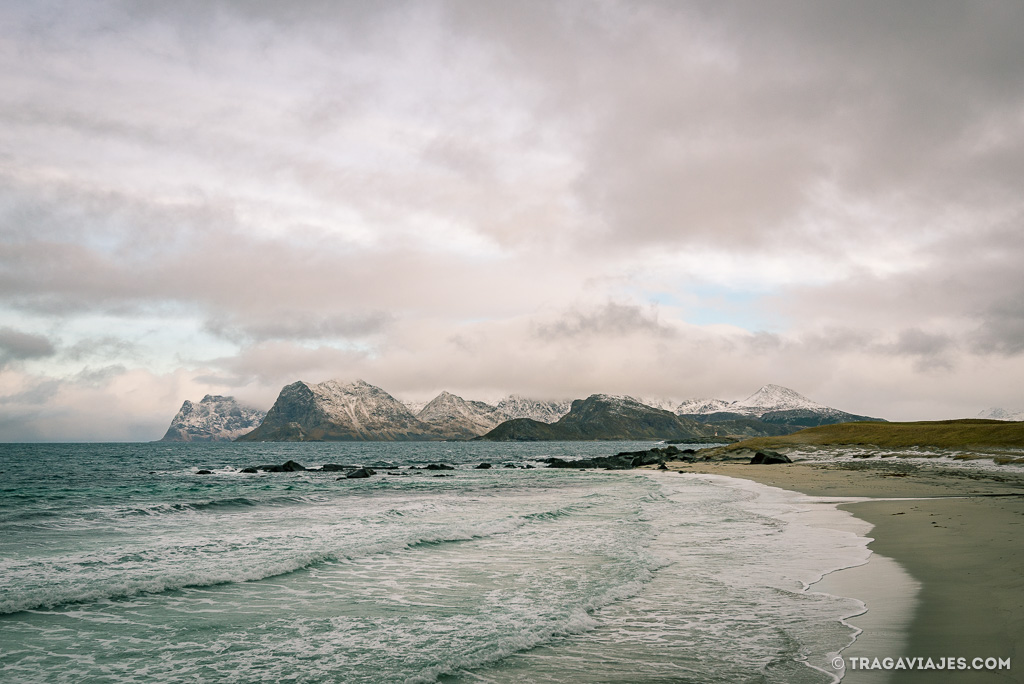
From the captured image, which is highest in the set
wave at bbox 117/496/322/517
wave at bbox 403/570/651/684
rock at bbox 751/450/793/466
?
wave at bbox 403/570/651/684

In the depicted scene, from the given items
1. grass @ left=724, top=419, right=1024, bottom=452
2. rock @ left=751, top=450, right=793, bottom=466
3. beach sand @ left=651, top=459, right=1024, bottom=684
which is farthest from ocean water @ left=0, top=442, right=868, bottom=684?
grass @ left=724, top=419, right=1024, bottom=452

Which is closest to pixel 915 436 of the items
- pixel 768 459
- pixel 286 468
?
pixel 768 459

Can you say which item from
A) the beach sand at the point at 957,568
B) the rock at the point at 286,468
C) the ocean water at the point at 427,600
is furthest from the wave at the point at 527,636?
the rock at the point at 286,468

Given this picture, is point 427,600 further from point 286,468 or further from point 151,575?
point 286,468

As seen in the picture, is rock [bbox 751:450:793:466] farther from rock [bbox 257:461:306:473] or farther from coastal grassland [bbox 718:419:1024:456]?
rock [bbox 257:461:306:473]

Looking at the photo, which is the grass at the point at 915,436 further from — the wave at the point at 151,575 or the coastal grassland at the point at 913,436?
the wave at the point at 151,575

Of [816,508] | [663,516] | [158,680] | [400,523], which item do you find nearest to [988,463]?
[816,508]

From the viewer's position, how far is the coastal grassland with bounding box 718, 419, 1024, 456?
61.3m

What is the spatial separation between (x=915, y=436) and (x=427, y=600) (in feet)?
272

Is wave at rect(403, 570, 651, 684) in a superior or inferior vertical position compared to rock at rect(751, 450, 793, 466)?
superior

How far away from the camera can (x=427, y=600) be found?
11.5 metres

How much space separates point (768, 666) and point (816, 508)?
20.5 metres

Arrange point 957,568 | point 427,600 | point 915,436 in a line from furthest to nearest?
point 915,436, point 957,568, point 427,600

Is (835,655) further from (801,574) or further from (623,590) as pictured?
(801,574)
